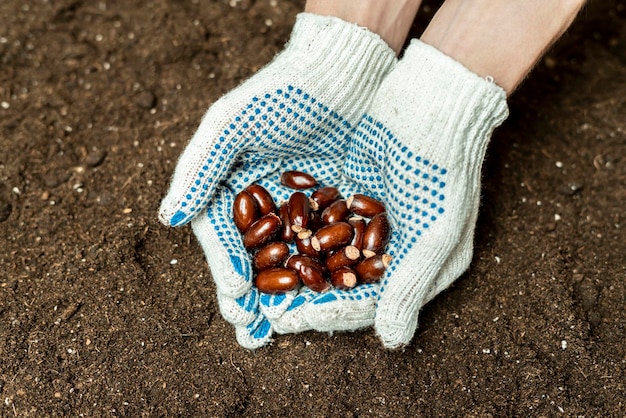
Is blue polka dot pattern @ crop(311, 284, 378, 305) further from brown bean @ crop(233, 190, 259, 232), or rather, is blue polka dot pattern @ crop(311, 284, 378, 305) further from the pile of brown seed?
brown bean @ crop(233, 190, 259, 232)

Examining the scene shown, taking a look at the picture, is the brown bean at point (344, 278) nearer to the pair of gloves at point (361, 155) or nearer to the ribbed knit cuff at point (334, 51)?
the pair of gloves at point (361, 155)

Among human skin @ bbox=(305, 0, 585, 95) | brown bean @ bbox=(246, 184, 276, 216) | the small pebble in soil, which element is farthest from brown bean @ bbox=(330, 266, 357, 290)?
the small pebble in soil

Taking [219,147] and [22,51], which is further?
[22,51]

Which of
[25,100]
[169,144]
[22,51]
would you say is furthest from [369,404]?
[22,51]

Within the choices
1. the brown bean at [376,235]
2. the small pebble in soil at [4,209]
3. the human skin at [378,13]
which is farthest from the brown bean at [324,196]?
the small pebble in soil at [4,209]

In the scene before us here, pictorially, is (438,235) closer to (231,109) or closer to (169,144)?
(231,109)

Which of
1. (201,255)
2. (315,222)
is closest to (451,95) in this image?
(315,222)
